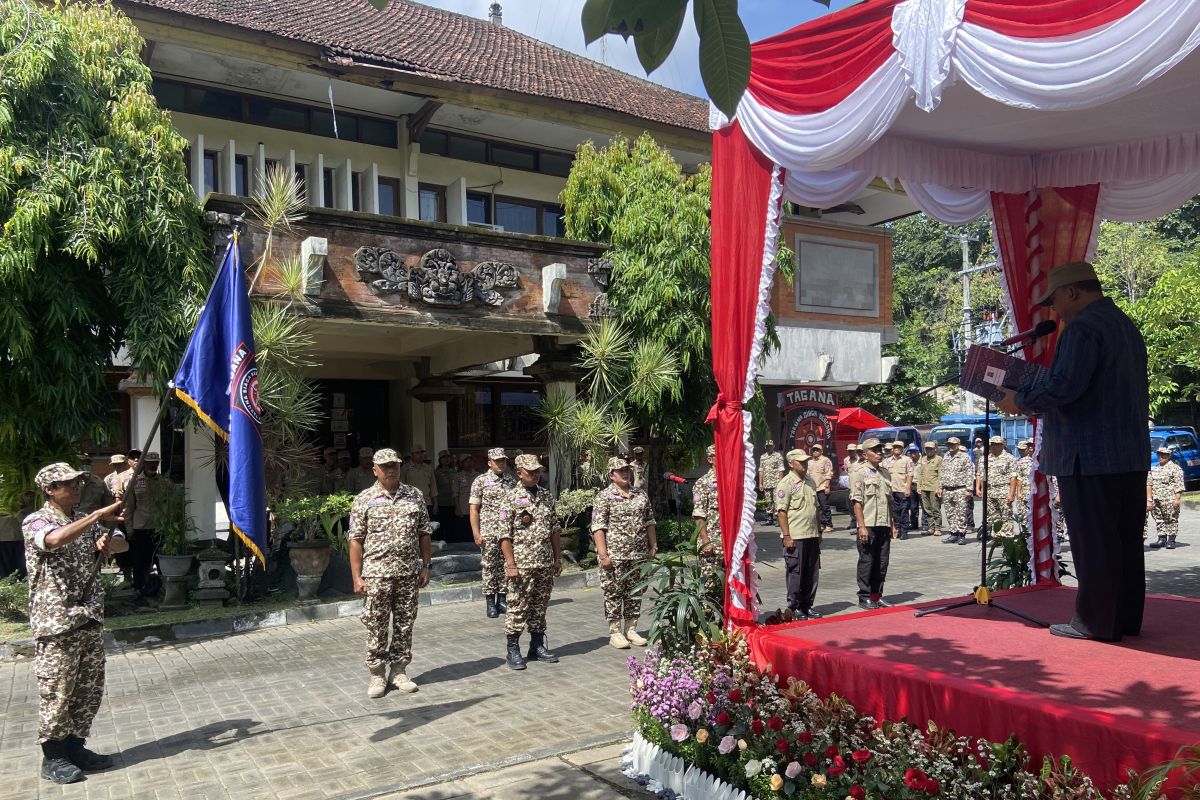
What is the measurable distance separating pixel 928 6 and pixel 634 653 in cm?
570

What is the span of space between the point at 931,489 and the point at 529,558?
12456 mm

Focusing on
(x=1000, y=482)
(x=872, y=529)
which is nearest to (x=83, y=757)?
(x=872, y=529)

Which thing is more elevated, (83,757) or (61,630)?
(61,630)

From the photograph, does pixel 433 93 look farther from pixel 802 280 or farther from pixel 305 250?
pixel 802 280

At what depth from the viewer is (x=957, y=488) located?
56.4 ft

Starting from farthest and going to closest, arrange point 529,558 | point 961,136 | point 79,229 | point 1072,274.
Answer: point 79,229 < point 529,558 < point 961,136 < point 1072,274

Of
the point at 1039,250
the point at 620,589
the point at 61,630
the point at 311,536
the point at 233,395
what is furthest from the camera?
the point at 311,536

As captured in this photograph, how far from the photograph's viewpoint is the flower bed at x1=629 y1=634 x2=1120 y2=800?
354 cm

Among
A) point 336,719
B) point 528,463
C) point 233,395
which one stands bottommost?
point 336,719

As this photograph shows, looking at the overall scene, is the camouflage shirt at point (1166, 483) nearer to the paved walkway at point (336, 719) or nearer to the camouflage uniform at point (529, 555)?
the paved walkway at point (336, 719)

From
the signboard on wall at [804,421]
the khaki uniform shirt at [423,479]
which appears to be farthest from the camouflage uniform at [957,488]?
the khaki uniform shirt at [423,479]

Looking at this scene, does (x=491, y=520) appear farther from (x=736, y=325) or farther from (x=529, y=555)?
(x=736, y=325)

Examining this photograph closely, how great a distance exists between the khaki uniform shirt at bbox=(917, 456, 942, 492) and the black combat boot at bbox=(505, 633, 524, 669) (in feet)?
40.2

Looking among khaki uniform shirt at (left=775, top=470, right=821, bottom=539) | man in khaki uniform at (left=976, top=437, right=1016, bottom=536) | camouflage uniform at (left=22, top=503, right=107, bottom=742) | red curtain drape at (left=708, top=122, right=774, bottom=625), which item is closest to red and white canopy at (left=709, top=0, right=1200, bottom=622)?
red curtain drape at (left=708, top=122, right=774, bottom=625)
